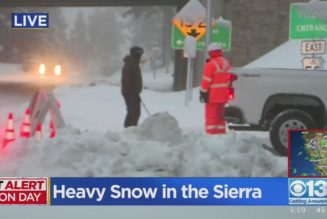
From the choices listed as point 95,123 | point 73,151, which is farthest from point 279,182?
point 95,123

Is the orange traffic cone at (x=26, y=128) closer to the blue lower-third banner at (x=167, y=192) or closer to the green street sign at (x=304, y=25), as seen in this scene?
the blue lower-third banner at (x=167, y=192)

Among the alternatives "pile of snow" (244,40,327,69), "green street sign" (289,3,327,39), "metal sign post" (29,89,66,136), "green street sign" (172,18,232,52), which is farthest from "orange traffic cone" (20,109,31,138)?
"pile of snow" (244,40,327,69)

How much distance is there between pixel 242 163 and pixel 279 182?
112cm

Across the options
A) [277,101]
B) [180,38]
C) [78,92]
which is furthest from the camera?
[180,38]

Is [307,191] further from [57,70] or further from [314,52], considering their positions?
[314,52]

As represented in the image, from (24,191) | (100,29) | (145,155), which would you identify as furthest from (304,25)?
(100,29)

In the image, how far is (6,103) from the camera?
26.6 feet

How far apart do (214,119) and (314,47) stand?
5.13ft

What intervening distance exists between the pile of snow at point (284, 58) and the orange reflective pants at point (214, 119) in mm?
4677

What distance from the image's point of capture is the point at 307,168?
3.73 meters

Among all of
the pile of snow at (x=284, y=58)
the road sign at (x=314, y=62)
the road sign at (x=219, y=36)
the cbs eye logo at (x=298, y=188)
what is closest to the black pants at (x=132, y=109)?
the road sign at (x=219, y=36)

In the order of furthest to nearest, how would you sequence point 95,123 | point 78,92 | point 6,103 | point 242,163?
1. point 78,92
2. point 95,123
3. point 6,103
4. point 242,163

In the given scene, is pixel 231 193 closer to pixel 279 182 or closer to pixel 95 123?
pixel 279 182
